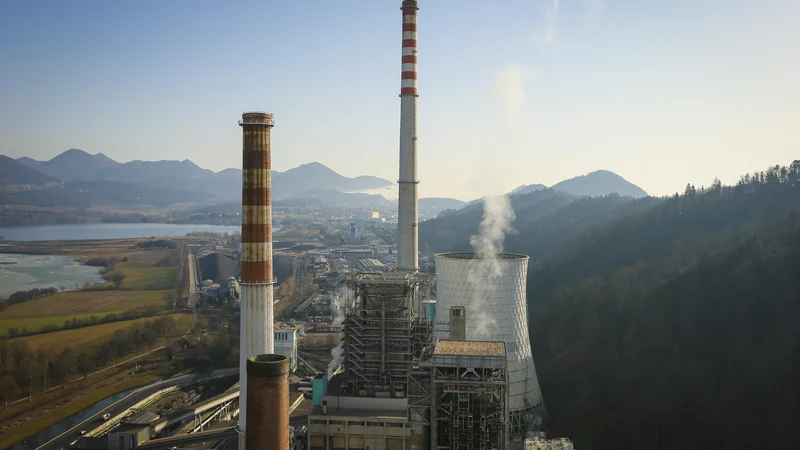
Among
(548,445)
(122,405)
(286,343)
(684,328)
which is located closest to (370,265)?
(286,343)

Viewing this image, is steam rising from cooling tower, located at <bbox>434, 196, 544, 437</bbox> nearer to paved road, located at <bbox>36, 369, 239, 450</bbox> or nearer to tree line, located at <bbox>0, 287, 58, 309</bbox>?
paved road, located at <bbox>36, 369, 239, 450</bbox>

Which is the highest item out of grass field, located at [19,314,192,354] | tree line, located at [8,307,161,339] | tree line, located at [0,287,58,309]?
tree line, located at [0,287,58,309]

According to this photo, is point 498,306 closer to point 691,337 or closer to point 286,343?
point 691,337

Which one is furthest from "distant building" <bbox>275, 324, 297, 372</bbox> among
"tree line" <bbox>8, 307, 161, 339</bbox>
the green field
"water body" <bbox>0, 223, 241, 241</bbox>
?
"water body" <bbox>0, 223, 241, 241</bbox>

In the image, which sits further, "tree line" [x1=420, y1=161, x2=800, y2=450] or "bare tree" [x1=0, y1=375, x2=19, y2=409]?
"bare tree" [x1=0, y1=375, x2=19, y2=409]

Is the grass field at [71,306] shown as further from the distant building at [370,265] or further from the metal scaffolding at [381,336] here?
the distant building at [370,265]

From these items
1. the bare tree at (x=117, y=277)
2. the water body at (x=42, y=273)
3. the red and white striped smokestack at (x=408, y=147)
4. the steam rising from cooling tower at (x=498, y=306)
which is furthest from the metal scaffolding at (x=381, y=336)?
the bare tree at (x=117, y=277)
